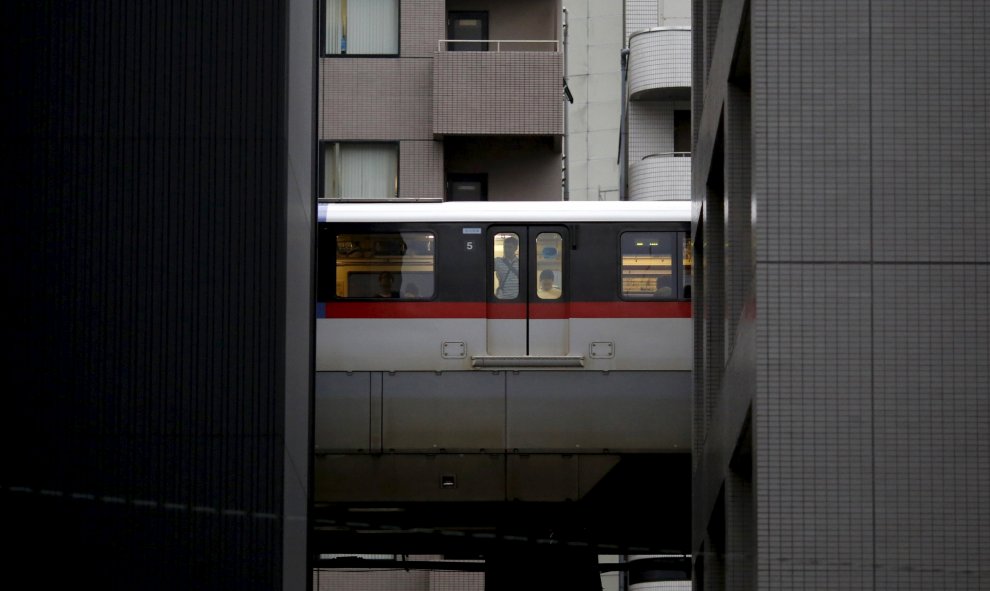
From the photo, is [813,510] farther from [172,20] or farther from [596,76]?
[596,76]

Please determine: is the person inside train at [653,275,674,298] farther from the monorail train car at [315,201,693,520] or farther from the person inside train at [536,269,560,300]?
the person inside train at [536,269,560,300]

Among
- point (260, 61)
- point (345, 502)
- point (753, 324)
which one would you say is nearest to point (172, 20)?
point (260, 61)

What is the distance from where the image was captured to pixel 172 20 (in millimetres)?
11961

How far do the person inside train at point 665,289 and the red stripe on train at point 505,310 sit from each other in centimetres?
10

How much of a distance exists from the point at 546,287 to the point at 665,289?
1.35m

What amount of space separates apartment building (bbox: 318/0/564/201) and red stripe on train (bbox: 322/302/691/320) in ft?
29.4

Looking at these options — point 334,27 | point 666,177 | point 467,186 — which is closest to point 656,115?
point 666,177

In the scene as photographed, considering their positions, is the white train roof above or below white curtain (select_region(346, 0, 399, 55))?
below

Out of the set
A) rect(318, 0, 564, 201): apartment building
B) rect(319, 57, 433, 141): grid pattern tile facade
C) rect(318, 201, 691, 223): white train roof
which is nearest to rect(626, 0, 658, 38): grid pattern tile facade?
rect(318, 0, 564, 201): apartment building

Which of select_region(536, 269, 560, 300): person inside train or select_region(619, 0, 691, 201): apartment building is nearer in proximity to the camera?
select_region(536, 269, 560, 300): person inside train

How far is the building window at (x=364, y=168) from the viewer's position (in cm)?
3114

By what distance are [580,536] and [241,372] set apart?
11.1m

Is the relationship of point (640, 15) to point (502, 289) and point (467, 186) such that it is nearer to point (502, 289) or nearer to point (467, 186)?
point (467, 186)

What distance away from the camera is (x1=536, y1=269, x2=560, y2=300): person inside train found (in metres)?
21.8
